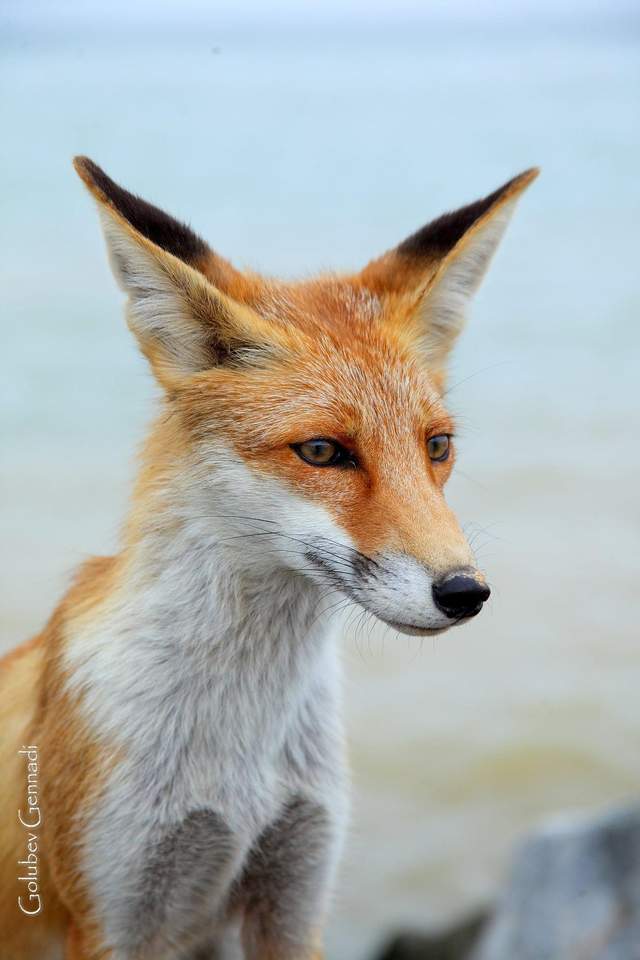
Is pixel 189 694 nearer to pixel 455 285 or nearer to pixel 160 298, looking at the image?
pixel 160 298

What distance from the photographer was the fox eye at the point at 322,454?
3.27 meters

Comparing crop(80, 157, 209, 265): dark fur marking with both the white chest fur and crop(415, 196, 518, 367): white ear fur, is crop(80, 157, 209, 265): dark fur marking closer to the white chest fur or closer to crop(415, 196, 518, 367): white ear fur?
crop(415, 196, 518, 367): white ear fur

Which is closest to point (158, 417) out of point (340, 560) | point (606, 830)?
point (340, 560)

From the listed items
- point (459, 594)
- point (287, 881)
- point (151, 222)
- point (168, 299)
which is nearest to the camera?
point (459, 594)

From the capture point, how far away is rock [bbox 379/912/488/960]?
543cm

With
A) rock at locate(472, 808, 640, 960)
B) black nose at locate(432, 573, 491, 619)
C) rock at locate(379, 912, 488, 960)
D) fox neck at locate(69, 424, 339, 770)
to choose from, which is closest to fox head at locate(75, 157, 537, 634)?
black nose at locate(432, 573, 491, 619)

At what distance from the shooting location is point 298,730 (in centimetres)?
397

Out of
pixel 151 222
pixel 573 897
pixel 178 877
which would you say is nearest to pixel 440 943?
pixel 573 897

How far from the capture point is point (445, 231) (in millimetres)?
3908

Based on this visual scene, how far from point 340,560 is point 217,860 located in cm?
126

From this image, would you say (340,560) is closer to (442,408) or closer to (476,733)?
(442,408)

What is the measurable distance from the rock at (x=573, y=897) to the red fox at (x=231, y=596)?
103cm

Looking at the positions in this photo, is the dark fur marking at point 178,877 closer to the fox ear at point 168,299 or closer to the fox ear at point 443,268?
the fox ear at point 168,299

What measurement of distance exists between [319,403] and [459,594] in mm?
768
